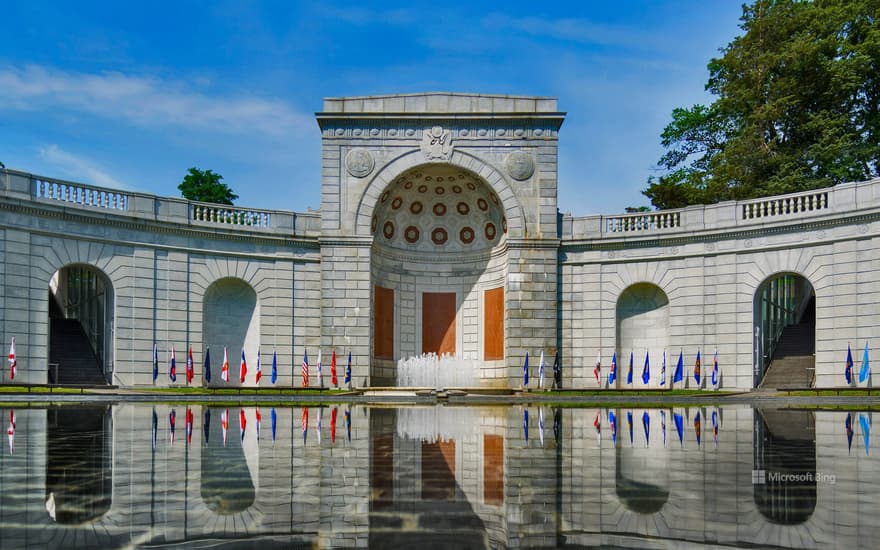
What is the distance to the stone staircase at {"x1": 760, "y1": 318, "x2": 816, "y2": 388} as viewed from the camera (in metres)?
33.0

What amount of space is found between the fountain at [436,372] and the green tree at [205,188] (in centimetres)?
2008

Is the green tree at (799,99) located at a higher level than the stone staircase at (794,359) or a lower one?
A: higher

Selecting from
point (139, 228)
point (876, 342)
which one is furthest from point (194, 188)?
point (876, 342)

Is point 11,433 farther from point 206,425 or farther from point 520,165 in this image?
point 520,165

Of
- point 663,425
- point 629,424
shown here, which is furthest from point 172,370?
point 663,425

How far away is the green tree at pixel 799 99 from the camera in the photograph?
124 feet

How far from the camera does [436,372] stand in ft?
134

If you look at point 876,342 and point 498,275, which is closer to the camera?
point 876,342

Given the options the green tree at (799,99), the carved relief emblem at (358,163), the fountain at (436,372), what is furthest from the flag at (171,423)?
the green tree at (799,99)

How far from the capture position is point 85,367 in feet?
109

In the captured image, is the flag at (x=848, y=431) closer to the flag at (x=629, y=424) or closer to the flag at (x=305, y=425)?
the flag at (x=629, y=424)

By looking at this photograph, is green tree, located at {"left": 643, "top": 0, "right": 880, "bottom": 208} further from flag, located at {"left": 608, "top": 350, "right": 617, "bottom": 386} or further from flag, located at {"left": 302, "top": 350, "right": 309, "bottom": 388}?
flag, located at {"left": 302, "top": 350, "right": 309, "bottom": 388}

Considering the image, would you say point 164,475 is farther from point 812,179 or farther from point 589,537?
point 812,179

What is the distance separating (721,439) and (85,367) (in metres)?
28.5
